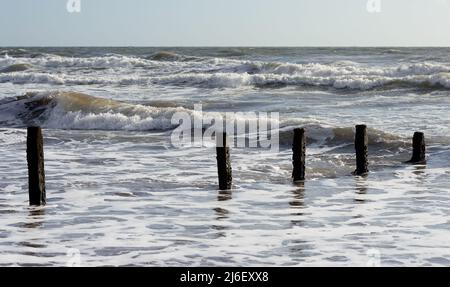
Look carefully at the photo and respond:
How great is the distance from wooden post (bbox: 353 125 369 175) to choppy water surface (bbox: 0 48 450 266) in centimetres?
30

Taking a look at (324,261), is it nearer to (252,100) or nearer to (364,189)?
(364,189)

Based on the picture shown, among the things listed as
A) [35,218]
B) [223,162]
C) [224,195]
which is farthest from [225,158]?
[35,218]

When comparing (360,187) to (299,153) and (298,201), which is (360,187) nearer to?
(299,153)

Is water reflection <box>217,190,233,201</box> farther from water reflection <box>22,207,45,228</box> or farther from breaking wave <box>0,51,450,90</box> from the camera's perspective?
breaking wave <box>0,51,450,90</box>

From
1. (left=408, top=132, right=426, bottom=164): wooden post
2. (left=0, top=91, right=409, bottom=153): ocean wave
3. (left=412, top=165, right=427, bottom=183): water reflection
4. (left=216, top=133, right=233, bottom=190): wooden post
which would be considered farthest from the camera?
(left=0, top=91, right=409, bottom=153): ocean wave

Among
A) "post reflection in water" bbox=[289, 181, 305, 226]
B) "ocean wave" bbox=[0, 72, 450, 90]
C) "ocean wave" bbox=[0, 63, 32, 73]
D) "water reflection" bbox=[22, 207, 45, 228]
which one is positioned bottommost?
"post reflection in water" bbox=[289, 181, 305, 226]

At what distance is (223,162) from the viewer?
46.8 feet

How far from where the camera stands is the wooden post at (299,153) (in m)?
15.0

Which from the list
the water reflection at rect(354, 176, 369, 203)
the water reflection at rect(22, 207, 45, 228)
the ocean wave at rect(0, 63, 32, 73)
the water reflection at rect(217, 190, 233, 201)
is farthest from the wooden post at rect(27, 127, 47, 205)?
the ocean wave at rect(0, 63, 32, 73)

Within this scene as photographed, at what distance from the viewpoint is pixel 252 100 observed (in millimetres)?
36531

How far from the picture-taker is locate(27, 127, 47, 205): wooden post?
12750 millimetres
